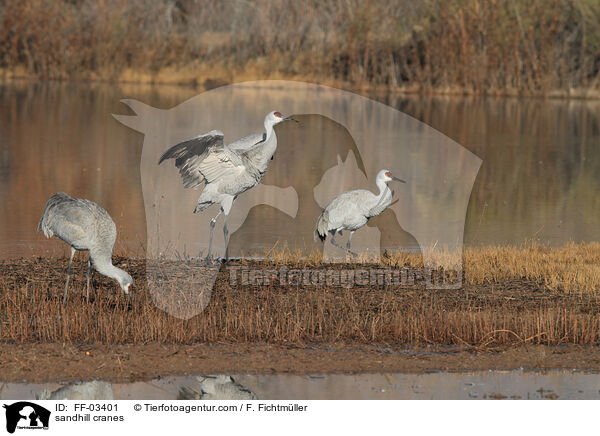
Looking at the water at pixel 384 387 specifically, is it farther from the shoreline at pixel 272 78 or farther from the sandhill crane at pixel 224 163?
the shoreline at pixel 272 78

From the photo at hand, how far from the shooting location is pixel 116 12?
35.4m

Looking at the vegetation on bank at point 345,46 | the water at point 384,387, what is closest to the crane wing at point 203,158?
the water at point 384,387

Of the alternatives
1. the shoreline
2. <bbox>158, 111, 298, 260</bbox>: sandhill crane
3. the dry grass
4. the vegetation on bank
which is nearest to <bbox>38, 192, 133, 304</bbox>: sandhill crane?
the dry grass

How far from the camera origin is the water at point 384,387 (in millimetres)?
6438

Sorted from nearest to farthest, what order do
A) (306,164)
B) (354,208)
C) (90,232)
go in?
(90,232) < (354,208) < (306,164)

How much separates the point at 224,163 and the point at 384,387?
382 cm

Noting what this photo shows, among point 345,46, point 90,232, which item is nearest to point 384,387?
point 90,232

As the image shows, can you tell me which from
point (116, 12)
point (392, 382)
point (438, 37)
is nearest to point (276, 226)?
point (392, 382)

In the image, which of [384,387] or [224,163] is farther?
[224,163]

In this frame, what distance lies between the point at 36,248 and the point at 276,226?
3.35 meters

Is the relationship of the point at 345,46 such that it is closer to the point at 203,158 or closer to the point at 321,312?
the point at 203,158

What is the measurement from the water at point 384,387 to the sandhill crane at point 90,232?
1.80 metres

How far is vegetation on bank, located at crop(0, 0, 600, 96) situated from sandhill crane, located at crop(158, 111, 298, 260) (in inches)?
918

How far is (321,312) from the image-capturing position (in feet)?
26.3
